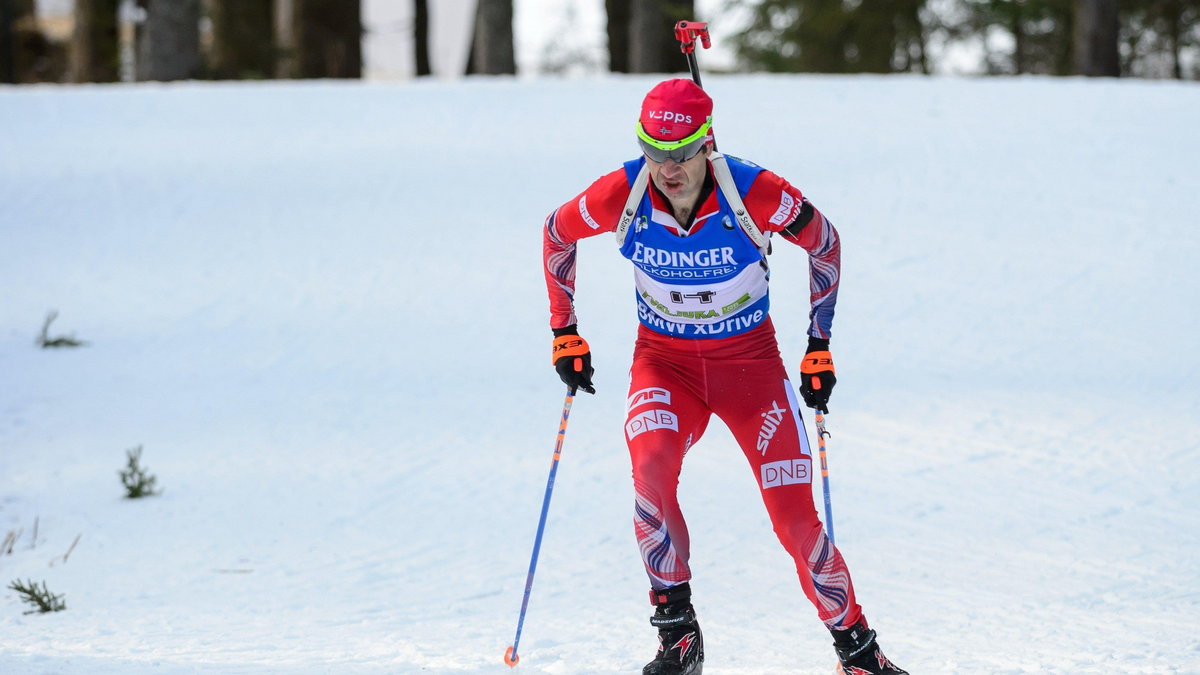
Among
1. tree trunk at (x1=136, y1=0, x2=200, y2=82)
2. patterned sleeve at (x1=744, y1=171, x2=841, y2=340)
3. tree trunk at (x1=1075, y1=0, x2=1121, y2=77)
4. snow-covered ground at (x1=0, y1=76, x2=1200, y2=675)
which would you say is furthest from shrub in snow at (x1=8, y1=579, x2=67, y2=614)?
tree trunk at (x1=1075, y1=0, x2=1121, y2=77)

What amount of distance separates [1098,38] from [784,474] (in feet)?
54.3

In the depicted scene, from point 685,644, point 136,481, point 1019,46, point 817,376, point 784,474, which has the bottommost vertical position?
point 136,481

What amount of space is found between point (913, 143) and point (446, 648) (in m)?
9.25

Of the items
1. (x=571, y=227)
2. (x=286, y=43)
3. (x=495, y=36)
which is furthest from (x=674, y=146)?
(x=286, y=43)

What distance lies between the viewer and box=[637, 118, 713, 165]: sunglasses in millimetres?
4297

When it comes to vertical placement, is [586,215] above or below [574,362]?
above

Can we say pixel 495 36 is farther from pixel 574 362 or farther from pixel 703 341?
pixel 703 341

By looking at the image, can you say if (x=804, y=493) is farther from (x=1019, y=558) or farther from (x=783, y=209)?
(x=1019, y=558)

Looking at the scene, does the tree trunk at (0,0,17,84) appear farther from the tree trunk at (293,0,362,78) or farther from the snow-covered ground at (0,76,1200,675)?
the snow-covered ground at (0,76,1200,675)

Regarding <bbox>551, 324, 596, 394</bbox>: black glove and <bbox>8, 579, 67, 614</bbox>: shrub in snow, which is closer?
<bbox>551, 324, 596, 394</bbox>: black glove

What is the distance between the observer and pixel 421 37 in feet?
78.4

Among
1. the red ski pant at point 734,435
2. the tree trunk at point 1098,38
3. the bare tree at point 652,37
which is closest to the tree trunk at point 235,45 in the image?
the bare tree at point 652,37

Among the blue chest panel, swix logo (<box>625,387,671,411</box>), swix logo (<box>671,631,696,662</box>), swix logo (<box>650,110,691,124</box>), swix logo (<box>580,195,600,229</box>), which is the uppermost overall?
swix logo (<box>650,110,691,124</box>)

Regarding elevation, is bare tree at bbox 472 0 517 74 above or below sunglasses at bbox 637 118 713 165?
above
